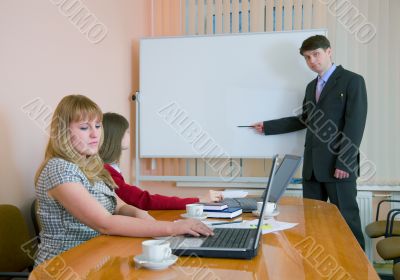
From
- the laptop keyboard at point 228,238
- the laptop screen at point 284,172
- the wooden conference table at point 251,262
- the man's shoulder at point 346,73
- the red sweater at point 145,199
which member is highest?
the man's shoulder at point 346,73

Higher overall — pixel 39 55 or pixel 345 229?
pixel 39 55

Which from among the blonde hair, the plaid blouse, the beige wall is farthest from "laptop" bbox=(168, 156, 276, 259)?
the beige wall

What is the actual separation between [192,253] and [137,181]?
2.42 m

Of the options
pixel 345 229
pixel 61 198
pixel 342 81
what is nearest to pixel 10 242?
pixel 61 198

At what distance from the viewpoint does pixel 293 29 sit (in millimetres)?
3363

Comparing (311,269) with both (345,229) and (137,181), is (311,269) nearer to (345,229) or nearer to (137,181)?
(345,229)

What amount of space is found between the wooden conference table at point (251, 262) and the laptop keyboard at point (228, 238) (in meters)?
0.05

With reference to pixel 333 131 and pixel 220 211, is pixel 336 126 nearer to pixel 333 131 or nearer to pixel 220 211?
pixel 333 131

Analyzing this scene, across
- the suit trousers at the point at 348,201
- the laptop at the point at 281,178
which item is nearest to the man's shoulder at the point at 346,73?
the suit trousers at the point at 348,201

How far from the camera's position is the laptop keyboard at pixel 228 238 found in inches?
45.9

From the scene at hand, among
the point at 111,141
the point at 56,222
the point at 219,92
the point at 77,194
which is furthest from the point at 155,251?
the point at 219,92

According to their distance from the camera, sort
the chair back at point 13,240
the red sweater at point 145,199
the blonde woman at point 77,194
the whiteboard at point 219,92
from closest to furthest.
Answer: the blonde woman at point 77,194 < the chair back at point 13,240 < the red sweater at point 145,199 < the whiteboard at point 219,92

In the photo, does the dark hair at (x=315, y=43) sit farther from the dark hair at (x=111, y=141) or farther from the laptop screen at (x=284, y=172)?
the dark hair at (x=111, y=141)

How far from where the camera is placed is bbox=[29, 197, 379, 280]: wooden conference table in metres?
1.00
